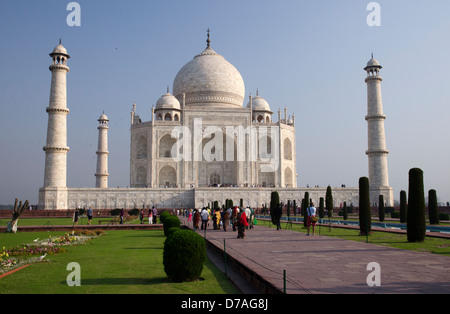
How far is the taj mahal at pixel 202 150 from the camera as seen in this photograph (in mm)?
28609

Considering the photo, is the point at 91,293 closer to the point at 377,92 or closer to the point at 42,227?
the point at 42,227

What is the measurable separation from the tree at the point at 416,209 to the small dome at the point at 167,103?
27340 millimetres

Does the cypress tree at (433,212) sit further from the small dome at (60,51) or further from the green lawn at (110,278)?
the small dome at (60,51)

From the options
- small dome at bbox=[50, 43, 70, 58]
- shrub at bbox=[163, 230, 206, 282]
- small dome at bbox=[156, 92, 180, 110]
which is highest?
small dome at bbox=[50, 43, 70, 58]

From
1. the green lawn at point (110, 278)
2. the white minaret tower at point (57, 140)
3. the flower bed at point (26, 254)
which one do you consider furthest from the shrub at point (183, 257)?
the white minaret tower at point (57, 140)

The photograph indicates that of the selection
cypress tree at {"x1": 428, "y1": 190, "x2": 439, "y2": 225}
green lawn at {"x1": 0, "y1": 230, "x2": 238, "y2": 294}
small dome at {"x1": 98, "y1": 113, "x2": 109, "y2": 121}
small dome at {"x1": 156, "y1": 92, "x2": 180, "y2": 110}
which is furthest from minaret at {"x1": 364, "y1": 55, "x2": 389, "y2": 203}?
green lawn at {"x1": 0, "y1": 230, "x2": 238, "y2": 294}

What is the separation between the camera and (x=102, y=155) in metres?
37.8

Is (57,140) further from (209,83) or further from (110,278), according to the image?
(110,278)

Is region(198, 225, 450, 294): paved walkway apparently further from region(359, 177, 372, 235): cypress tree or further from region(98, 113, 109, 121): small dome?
region(98, 113, 109, 121): small dome

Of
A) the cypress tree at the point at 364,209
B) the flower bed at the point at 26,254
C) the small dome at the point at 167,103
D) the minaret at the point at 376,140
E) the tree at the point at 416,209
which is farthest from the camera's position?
the small dome at the point at 167,103

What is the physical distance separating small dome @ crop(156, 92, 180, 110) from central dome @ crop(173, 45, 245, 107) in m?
1.74

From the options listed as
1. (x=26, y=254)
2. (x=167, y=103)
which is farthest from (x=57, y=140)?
(x=26, y=254)

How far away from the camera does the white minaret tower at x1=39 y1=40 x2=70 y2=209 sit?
91.2 feet
